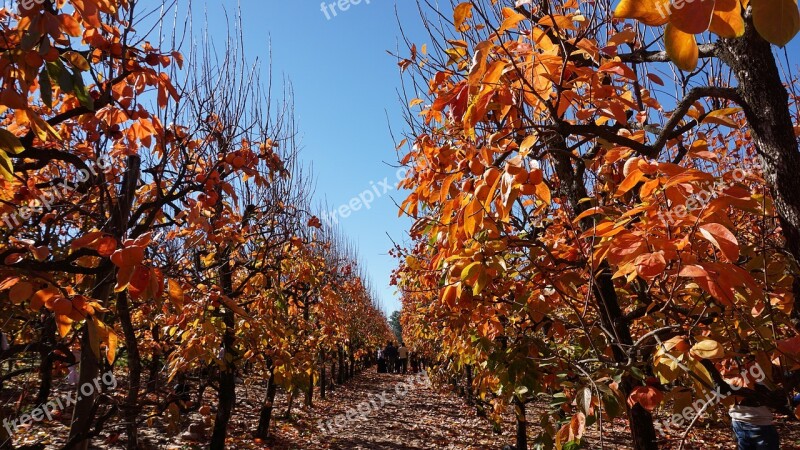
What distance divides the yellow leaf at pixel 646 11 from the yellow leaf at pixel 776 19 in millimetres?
119

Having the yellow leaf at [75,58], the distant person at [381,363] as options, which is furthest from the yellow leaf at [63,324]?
the distant person at [381,363]

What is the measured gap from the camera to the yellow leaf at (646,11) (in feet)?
2.43

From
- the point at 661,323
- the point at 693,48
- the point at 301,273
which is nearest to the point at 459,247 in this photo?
the point at 693,48

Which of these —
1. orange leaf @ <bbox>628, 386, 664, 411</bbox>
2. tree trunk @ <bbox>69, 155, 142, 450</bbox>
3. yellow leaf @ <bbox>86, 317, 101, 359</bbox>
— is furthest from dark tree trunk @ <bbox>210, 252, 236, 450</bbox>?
orange leaf @ <bbox>628, 386, 664, 411</bbox>

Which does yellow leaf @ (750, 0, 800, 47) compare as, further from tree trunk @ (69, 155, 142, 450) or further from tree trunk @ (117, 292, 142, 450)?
tree trunk @ (117, 292, 142, 450)

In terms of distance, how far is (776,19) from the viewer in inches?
26.8

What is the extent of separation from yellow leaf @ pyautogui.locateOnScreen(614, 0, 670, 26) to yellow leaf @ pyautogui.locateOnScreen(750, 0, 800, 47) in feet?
0.39

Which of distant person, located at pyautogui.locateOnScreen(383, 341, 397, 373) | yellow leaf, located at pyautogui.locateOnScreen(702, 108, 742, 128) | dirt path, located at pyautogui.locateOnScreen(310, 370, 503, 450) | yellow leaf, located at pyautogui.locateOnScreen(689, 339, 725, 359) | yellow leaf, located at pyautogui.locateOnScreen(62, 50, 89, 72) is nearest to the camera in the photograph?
yellow leaf, located at pyautogui.locateOnScreen(689, 339, 725, 359)

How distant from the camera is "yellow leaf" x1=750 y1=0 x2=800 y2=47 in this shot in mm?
661

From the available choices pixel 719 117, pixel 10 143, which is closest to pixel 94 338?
pixel 10 143

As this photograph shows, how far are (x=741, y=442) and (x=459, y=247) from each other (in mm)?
4954

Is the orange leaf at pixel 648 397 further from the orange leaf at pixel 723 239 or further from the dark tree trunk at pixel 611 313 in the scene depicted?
the orange leaf at pixel 723 239

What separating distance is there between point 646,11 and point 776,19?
0.61 feet

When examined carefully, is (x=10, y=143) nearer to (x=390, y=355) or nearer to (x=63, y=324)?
(x=63, y=324)
